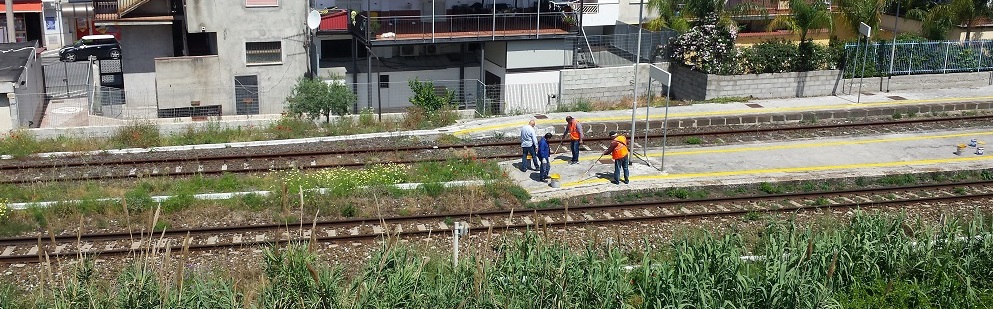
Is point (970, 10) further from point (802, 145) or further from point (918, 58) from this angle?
point (802, 145)

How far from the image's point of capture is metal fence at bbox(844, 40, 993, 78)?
3020cm

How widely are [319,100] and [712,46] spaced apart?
11.2 meters

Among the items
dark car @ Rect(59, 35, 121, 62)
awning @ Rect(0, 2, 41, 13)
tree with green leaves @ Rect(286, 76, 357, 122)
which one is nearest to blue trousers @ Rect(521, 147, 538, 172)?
tree with green leaves @ Rect(286, 76, 357, 122)

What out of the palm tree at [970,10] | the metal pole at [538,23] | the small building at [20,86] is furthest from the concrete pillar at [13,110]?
the palm tree at [970,10]

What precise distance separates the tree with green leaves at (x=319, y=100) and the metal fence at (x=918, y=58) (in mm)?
14369

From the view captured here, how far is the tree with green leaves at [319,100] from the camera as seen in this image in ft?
85.1

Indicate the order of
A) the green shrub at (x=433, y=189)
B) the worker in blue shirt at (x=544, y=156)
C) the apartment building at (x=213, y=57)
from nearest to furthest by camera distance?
the green shrub at (x=433, y=189)
the worker in blue shirt at (x=544, y=156)
the apartment building at (x=213, y=57)

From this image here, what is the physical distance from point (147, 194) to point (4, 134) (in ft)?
24.2

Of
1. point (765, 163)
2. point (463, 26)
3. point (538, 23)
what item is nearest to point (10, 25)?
point (463, 26)

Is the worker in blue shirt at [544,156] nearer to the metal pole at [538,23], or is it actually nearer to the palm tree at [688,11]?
the metal pole at [538,23]

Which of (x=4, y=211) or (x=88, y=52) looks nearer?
(x=4, y=211)

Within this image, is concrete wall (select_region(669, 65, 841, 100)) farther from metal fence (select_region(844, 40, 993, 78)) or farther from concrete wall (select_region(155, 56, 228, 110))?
concrete wall (select_region(155, 56, 228, 110))

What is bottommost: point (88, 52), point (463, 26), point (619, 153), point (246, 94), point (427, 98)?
point (619, 153)

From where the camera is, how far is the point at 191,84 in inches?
1177
